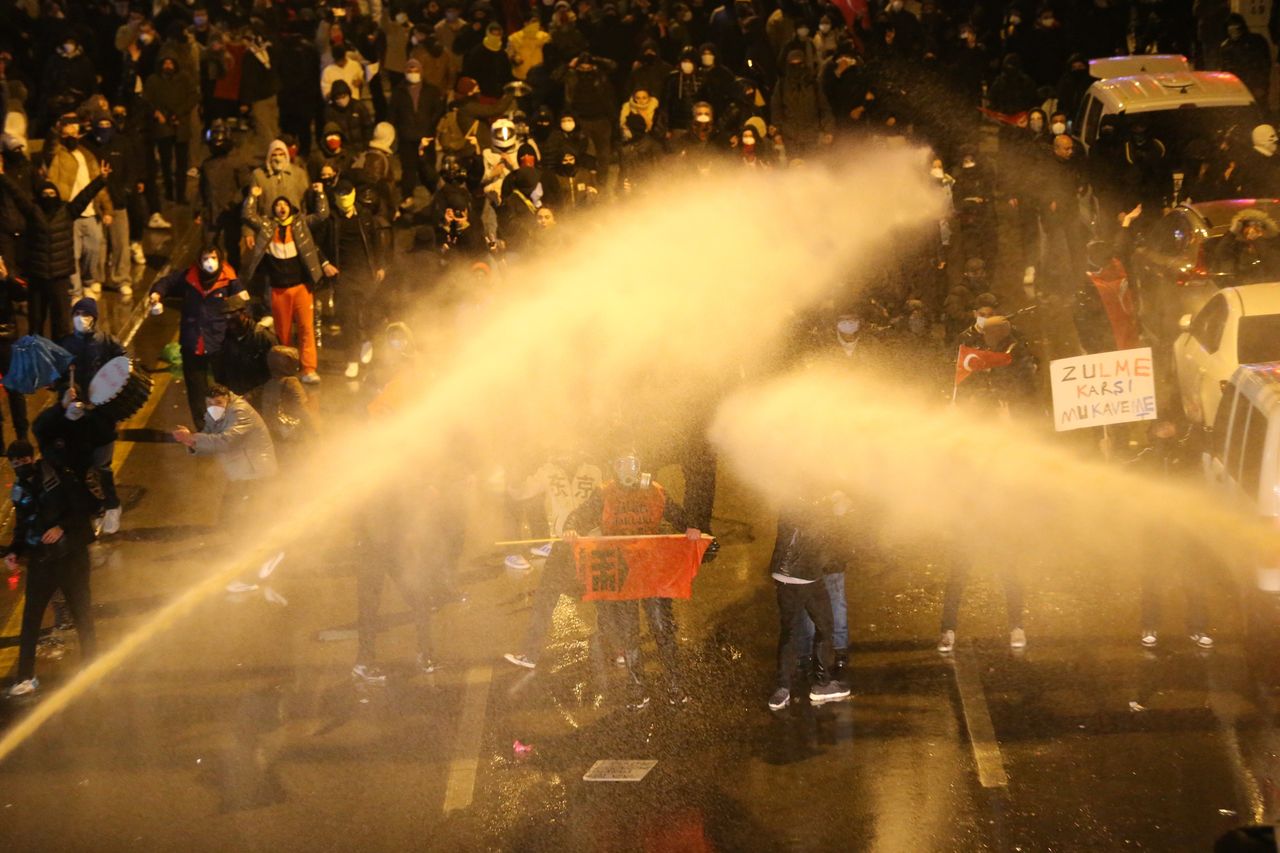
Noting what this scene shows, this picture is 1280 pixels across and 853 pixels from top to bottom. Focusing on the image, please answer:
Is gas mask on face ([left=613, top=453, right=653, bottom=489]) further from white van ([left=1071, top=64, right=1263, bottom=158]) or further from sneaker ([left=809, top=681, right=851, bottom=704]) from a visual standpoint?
white van ([left=1071, top=64, right=1263, bottom=158])

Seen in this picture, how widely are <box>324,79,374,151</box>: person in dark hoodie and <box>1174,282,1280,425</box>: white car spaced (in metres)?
10.7

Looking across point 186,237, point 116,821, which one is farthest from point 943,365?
point 186,237

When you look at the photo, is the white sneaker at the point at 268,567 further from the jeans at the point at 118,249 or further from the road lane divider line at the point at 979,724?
the jeans at the point at 118,249

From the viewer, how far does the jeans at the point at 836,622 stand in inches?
431

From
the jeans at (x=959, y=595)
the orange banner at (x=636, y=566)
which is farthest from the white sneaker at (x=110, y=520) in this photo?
the jeans at (x=959, y=595)

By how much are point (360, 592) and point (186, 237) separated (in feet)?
36.6

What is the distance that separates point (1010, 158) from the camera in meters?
18.9

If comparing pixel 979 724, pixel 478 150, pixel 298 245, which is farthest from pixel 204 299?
pixel 979 724

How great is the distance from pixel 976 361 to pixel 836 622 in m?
2.60

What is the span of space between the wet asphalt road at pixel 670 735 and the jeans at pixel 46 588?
433mm

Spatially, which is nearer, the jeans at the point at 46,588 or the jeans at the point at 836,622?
the jeans at the point at 836,622

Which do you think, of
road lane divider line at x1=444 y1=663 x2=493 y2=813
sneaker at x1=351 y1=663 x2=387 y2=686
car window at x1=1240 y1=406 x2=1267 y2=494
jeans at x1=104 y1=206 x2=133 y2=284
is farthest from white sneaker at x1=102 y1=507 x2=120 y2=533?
car window at x1=1240 y1=406 x2=1267 y2=494

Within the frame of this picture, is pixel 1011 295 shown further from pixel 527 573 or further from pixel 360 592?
pixel 360 592

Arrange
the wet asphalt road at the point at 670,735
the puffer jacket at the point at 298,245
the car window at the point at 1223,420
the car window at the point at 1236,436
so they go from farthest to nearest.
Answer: the puffer jacket at the point at 298,245
the car window at the point at 1223,420
the car window at the point at 1236,436
the wet asphalt road at the point at 670,735
